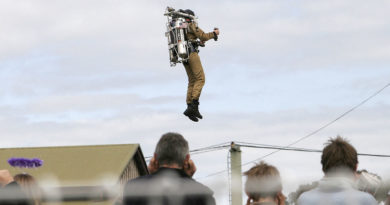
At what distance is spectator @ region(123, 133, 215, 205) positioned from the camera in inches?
216

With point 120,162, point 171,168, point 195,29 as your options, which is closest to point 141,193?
point 171,168

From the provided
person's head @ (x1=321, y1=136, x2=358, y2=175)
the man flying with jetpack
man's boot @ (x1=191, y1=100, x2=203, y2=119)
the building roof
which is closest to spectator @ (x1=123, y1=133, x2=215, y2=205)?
person's head @ (x1=321, y1=136, x2=358, y2=175)

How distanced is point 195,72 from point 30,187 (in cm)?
798

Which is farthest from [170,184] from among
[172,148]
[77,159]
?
[77,159]

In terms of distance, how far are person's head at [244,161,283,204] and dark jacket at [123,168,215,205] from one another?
0.87 feet

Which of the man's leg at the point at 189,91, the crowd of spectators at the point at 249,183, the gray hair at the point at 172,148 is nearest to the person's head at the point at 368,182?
the crowd of spectators at the point at 249,183

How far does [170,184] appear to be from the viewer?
549 cm

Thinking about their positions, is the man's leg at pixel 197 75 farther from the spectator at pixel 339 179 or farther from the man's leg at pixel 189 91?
the spectator at pixel 339 179

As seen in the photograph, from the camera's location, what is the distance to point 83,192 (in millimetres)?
5559

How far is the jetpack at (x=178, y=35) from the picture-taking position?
13156 mm

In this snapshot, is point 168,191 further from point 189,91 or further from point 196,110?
point 189,91

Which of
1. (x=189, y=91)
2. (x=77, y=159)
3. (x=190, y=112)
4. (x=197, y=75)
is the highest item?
(x=77, y=159)

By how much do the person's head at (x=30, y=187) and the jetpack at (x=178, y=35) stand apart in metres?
7.14

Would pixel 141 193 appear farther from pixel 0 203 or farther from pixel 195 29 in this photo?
pixel 195 29
